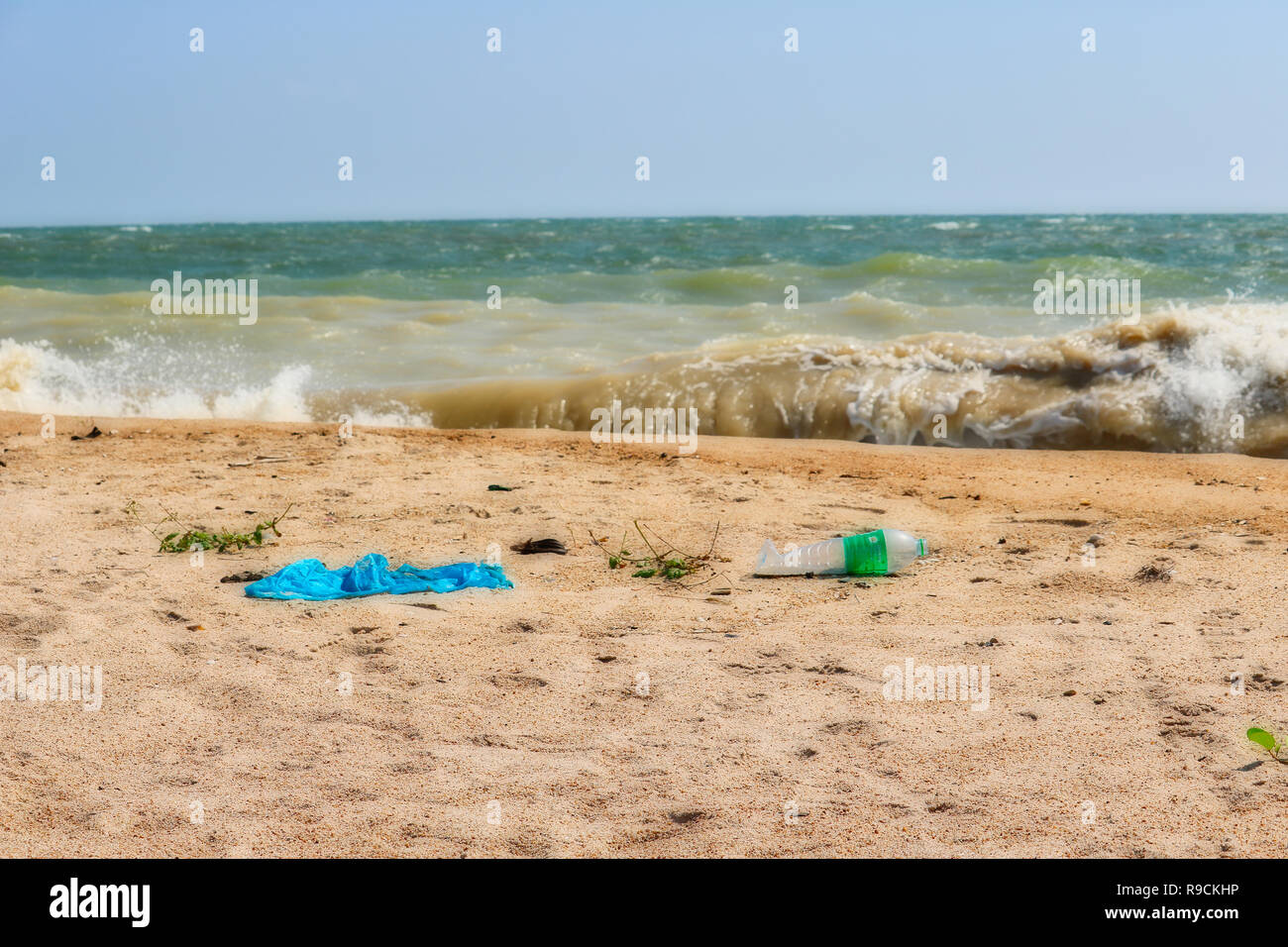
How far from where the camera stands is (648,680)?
3.36 meters

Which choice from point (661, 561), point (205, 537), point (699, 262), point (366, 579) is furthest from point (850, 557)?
point (699, 262)

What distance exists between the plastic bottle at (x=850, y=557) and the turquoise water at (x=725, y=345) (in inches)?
134

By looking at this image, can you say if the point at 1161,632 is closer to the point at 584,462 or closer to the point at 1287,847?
the point at 1287,847

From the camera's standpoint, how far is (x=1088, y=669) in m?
3.35

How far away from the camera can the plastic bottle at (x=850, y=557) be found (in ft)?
14.6

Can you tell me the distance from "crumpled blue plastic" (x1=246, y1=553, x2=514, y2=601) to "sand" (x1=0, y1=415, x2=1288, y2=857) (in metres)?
0.10

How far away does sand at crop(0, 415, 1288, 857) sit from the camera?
2.52 meters

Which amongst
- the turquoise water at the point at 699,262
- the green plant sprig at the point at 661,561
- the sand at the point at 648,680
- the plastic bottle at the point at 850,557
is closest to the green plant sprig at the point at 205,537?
the sand at the point at 648,680

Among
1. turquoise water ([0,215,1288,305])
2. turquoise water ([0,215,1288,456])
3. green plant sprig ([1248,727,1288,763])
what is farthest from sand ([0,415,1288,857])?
turquoise water ([0,215,1288,305])

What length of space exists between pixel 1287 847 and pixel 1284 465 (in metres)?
4.53

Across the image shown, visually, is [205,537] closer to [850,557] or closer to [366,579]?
[366,579]

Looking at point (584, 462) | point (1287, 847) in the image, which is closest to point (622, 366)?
point (584, 462)

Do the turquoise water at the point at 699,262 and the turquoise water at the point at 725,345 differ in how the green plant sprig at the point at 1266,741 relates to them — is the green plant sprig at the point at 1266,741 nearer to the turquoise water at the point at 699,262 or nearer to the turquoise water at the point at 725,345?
the turquoise water at the point at 725,345
